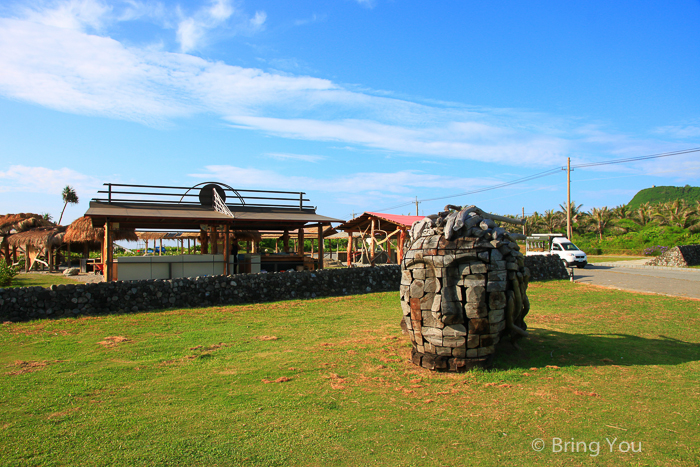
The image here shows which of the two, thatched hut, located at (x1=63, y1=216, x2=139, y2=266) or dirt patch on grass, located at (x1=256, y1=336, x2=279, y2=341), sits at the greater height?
thatched hut, located at (x1=63, y1=216, x2=139, y2=266)

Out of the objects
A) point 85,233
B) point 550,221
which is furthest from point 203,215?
point 550,221

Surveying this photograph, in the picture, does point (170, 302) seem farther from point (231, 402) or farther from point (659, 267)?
point (659, 267)

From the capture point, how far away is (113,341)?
28.1ft

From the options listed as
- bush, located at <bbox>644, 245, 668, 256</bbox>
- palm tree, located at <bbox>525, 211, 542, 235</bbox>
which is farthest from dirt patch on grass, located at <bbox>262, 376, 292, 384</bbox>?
palm tree, located at <bbox>525, 211, 542, 235</bbox>

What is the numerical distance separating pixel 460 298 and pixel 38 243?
31.9 m

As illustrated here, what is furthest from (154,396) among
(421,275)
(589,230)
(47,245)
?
(589,230)

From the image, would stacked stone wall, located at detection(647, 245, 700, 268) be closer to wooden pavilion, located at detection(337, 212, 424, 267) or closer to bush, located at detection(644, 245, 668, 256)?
bush, located at detection(644, 245, 668, 256)

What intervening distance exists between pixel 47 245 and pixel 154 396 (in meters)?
28.9

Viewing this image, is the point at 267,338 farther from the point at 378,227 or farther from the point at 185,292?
the point at 378,227

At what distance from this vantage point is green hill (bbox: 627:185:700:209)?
10700 centimetres

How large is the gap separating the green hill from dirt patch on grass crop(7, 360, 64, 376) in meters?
125

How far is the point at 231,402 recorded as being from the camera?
526 centimetres

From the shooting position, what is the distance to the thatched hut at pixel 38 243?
27984 mm

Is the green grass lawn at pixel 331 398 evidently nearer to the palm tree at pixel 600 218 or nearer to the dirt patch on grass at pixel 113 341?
the dirt patch on grass at pixel 113 341
